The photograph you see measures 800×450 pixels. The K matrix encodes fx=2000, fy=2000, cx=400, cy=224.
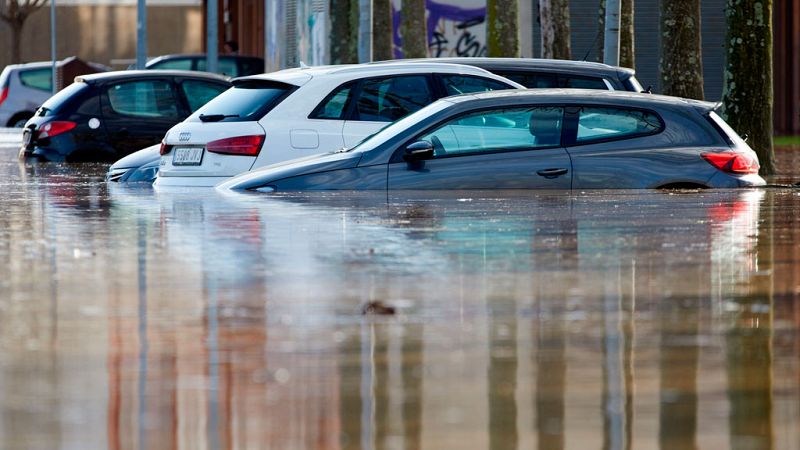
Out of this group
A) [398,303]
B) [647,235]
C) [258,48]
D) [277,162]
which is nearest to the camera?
[398,303]

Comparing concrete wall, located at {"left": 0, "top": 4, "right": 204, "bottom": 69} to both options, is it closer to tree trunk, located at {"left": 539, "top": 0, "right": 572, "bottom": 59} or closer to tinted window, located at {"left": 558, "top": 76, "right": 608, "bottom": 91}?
tree trunk, located at {"left": 539, "top": 0, "right": 572, "bottom": 59}

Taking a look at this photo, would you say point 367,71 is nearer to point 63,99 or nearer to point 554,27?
point 63,99

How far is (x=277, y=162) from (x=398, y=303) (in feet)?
27.1

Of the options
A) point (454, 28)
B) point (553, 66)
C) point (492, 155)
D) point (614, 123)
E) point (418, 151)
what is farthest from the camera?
point (454, 28)

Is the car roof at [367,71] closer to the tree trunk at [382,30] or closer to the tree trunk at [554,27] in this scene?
the tree trunk at [554,27]

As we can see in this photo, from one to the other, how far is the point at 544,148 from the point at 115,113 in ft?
38.7

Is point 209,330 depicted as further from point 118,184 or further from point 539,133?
point 118,184

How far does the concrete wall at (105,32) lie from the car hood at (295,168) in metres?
64.8

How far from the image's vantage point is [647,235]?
12.2 meters

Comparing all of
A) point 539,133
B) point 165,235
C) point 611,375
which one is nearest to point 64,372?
point 611,375

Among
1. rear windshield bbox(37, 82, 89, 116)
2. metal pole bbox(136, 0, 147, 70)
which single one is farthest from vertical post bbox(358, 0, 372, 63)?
metal pole bbox(136, 0, 147, 70)

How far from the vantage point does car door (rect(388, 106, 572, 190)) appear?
14.8 m

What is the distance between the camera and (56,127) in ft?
84.7

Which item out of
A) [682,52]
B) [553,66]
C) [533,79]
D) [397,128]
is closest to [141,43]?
[682,52]
